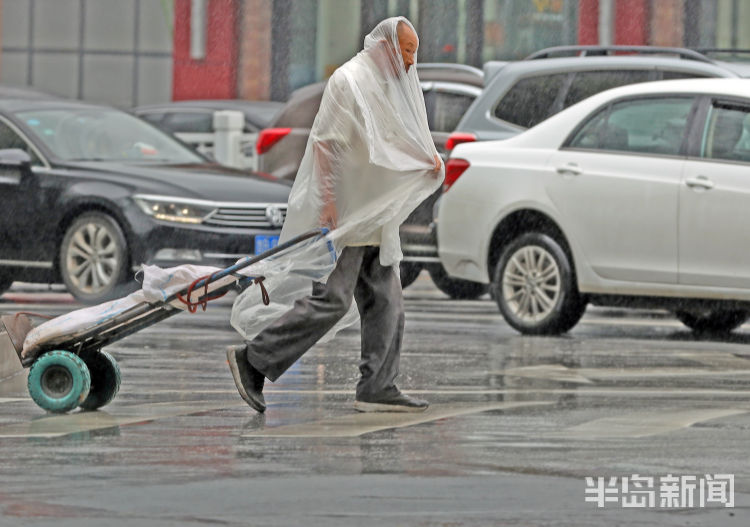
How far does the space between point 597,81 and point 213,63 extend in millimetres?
20751

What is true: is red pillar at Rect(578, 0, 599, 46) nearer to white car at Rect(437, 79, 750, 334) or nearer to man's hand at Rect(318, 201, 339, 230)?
white car at Rect(437, 79, 750, 334)

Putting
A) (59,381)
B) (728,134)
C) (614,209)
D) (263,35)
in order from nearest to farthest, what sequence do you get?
(59,381) → (728,134) → (614,209) → (263,35)

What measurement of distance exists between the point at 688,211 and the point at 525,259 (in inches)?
54.2

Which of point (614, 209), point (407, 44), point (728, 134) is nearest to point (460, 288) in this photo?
point (614, 209)

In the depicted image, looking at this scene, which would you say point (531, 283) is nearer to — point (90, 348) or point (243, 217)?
point (243, 217)

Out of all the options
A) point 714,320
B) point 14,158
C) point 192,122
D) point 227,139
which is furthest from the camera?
point 192,122

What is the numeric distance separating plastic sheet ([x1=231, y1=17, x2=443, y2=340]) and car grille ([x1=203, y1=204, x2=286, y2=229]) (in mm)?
6306

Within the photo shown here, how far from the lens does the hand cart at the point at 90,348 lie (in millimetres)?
8883

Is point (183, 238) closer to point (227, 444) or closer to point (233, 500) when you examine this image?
point (227, 444)

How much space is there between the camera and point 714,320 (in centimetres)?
1430

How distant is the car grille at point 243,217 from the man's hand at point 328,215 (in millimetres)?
6460

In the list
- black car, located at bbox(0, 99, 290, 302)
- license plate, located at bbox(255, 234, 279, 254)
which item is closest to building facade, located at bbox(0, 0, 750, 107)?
black car, located at bbox(0, 99, 290, 302)

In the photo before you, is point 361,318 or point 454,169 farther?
point 454,169

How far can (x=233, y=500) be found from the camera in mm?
6652
